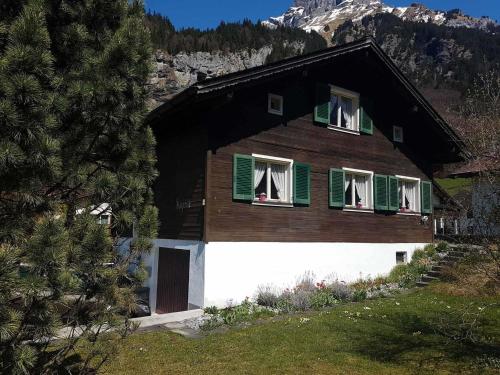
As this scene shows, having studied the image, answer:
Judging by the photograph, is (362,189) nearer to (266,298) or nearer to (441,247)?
(441,247)

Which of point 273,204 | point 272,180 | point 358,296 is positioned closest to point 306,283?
point 358,296

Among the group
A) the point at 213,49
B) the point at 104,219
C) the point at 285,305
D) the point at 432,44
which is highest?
the point at 432,44

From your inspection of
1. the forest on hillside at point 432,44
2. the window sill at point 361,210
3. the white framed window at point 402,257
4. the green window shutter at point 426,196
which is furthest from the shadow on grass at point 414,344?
the forest on hillside at point 432,44

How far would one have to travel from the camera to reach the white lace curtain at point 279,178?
510 inches

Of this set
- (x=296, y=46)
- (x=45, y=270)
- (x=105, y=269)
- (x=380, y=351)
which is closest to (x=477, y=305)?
(x=380, y=351)

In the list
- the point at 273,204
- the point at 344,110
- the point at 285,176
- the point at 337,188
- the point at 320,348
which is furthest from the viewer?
the point at 344,110

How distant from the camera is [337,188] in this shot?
46.9 feet

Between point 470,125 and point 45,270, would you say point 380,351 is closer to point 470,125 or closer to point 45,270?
point 470,125

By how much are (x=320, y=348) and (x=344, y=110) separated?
31.1 feet

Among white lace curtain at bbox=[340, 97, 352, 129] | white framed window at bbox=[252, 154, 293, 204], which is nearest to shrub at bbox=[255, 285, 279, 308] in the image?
white framed window at bbox=[252, 154, 293, 204]

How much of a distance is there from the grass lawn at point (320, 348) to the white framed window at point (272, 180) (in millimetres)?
3568

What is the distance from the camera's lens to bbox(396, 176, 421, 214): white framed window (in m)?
17.2

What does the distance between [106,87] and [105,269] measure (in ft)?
5.60

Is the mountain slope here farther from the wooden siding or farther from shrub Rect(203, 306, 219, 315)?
shrub Rect(203, 306, 219, 315)
